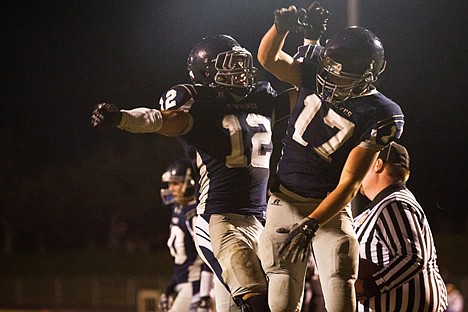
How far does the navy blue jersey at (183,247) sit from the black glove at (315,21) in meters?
2.88

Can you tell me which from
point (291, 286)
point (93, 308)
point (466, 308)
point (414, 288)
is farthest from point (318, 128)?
point (93, 308)

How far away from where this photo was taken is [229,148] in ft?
12.9

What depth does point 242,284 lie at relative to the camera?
149 inches

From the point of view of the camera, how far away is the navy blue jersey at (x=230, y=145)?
152 inches

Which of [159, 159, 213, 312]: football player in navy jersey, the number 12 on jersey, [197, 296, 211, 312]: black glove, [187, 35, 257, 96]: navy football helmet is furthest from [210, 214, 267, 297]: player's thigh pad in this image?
[159, 159, 213, 312]: football player in navy jersey

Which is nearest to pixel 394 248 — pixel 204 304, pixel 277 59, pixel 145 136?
pixel 277 59

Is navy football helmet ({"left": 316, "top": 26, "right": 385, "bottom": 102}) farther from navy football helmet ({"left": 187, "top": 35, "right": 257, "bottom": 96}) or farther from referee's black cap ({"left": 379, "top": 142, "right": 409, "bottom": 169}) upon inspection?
referee's black cap ({"left": 379, "top": 142, "right": 409, "bottom": 169})

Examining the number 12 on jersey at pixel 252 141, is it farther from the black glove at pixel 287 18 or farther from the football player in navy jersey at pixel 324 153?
the black glove at pixel 287 18

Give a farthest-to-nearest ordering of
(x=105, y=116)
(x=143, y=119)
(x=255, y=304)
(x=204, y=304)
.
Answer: (x=204, y=304)
(x=255, y=304)
(x=143, y=119)
(x=105, y=116)

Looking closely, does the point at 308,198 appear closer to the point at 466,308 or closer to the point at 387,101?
the point at 387,101

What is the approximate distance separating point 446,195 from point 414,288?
6391 mm

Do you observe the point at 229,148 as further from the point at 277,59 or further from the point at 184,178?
the point at 184,178

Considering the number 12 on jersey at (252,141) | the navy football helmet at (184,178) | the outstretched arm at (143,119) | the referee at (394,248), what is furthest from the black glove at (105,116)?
the navy football helmet at (184,178)

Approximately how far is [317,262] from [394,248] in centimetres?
→ 53
